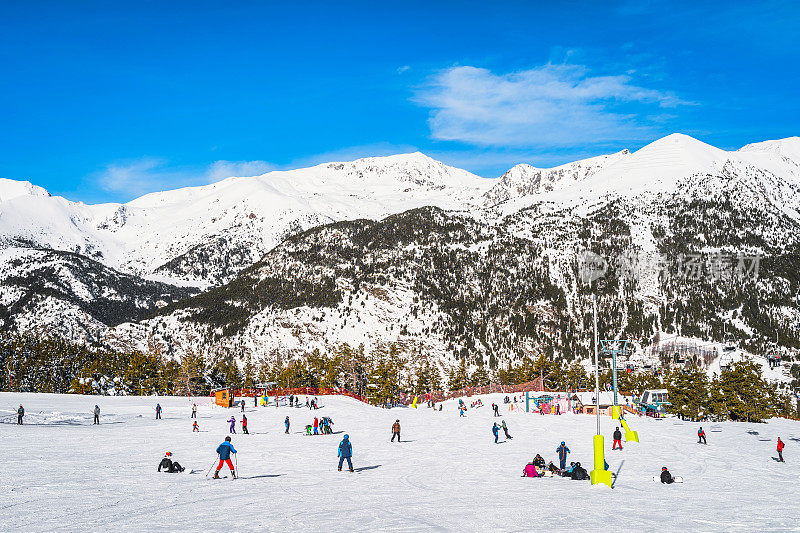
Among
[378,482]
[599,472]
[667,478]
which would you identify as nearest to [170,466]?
[378,482]

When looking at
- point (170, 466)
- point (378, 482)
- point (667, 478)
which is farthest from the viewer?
point (170, 466)

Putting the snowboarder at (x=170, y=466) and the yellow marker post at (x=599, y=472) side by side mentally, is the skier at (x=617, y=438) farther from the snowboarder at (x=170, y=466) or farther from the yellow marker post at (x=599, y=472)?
the snowboarder at (x=170, y=466)

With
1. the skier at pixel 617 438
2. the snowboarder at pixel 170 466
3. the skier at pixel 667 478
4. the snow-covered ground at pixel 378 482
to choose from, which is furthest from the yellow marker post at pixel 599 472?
the snowboarder at pixel 170 466

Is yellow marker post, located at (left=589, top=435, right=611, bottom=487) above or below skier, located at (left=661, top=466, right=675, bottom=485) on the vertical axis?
A: above

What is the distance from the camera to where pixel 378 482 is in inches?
1001

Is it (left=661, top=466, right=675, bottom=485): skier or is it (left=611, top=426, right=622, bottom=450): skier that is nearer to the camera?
(left=661, top=466, right=675, bottom=485): skier

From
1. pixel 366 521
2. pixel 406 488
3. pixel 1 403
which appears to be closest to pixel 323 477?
pixel 406 488

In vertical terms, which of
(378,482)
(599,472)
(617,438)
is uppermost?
(599,472)

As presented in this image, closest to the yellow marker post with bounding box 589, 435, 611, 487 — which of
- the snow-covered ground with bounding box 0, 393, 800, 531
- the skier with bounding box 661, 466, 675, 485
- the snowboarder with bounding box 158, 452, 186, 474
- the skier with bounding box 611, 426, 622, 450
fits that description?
the snow-covered ground with bounding box 0, 393, 800, 531

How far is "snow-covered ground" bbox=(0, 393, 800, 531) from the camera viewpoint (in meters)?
16.8

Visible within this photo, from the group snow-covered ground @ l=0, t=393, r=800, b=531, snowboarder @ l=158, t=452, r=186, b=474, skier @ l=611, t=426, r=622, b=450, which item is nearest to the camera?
snow-covered ground @ l=0, t=393, r=800, b=531

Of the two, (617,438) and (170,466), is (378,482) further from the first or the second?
(617,438)

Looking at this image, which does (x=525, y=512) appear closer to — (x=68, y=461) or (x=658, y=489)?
(x=658, y=489)

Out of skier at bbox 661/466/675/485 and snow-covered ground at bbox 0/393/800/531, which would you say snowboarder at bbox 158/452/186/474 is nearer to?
snow-covered ground at bbox 0/393/800/531
